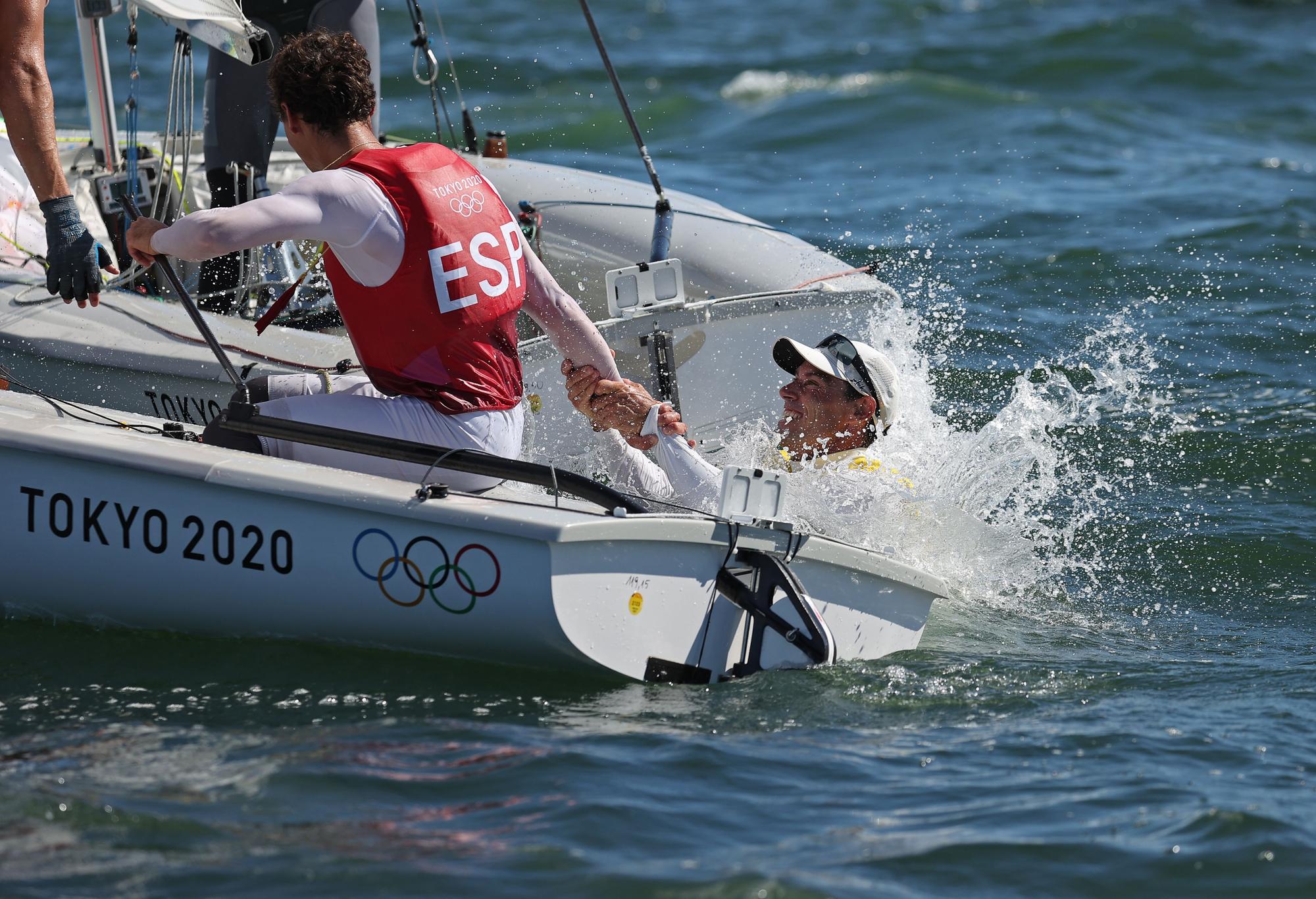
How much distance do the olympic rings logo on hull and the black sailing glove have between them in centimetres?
93

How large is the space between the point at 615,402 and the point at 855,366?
28.4 inches

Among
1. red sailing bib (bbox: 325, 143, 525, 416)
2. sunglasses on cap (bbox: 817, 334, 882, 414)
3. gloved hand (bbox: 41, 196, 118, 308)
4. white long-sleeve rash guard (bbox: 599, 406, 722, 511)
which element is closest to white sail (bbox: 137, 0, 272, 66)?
gloved hand (bbox: 41, 196, 118, 308)

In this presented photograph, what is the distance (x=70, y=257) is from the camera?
10.9 feet

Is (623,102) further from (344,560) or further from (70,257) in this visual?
(344,560)

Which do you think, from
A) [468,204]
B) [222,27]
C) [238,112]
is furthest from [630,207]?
[468,204]

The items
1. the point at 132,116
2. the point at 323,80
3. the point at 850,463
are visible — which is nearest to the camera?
the point at 323,80

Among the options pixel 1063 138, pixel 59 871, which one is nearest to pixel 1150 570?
pixel 59 871

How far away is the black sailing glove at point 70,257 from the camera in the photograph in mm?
3324

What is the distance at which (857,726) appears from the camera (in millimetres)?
3062

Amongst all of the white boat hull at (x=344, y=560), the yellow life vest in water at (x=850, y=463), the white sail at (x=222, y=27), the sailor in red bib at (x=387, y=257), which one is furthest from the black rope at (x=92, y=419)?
the yellow life vest in water at (x=850, y=463)

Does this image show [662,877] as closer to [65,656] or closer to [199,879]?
[199,879]

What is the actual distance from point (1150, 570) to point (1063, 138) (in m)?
7.27

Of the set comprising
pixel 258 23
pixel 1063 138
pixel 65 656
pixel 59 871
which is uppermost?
pixel 1063 138

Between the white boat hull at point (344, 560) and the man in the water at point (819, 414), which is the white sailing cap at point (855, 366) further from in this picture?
the white boat hull at point (344, 560)
